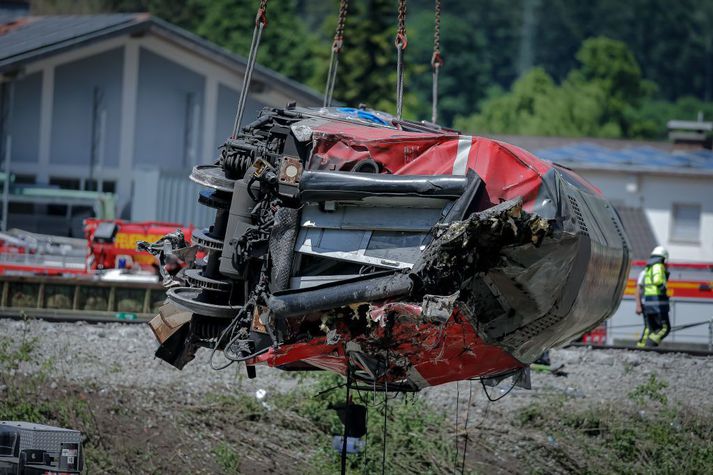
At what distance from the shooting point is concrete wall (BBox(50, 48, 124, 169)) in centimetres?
3083

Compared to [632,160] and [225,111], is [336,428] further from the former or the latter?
[632,160]

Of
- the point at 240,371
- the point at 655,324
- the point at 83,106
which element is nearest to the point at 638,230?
the point at 83,106

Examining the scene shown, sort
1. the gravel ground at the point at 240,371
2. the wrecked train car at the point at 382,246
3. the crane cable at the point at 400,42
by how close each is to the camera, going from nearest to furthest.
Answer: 1. the wrecked train car at the point at 382,246
2. the crane cable at the point at 400,42
3. the gravel ground at the point at 240,371

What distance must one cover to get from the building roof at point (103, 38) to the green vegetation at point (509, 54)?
19.6m

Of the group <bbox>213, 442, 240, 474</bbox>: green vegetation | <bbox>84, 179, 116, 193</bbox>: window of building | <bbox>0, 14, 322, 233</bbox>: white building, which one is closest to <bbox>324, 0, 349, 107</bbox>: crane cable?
<bbox>213, 442, 240, 474</bbox>: green vegetation

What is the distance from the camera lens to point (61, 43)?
2816cm

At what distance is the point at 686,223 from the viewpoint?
1436 inches

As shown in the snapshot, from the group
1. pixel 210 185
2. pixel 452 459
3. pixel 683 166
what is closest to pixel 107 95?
pixel 683 166

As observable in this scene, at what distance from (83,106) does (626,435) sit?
19779 mm

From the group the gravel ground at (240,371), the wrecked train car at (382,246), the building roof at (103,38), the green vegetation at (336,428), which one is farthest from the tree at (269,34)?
the wrecked train car at (382,246)

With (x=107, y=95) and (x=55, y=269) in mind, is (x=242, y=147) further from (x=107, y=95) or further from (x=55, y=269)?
(x=107, y=95)

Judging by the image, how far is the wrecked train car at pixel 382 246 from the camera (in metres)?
8.31

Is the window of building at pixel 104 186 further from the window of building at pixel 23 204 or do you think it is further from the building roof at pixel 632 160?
the building roof at pixel 632 160

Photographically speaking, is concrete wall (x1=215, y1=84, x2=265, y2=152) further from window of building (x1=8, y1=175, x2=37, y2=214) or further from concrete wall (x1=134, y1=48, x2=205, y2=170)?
window of building (x1=8, y1=175, x2=37, y2=214)
